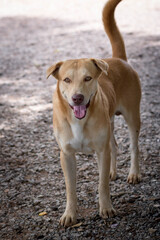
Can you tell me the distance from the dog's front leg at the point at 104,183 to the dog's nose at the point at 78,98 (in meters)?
0.65

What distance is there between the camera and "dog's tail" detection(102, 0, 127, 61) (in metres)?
4.40

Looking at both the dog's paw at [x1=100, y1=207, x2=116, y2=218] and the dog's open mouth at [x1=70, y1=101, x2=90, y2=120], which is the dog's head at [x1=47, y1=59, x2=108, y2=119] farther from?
the dog's paw at [x1=100, y1=207, x2=116, y2=218]

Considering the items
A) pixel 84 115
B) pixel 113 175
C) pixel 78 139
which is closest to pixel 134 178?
pixel 113 175

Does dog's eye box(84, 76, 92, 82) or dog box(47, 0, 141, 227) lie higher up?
dog's eye box(84, 76, 92, 82)

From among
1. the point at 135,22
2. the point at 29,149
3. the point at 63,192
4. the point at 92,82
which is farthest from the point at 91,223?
the point at 135,22

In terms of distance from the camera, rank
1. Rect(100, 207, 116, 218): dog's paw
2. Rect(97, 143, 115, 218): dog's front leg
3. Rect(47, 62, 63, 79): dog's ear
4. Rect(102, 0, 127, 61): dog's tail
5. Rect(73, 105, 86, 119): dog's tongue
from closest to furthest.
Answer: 1. Rect(73, 105, 86, 119): dog's tongue
2. Rect(47, 62, 63, 79): dog's ear
3. Rect(97, 143, 115, 218): dog's front leg
4. Rect(100, 207, 116, 218): dog's paw
5. Rect(102, 0, 127, 61): dog's tail

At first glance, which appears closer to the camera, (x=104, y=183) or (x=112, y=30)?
(x=104, y=183)

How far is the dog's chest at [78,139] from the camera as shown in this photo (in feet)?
11.6

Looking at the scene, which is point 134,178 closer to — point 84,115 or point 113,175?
point 113,175

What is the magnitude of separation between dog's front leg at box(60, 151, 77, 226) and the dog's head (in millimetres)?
597

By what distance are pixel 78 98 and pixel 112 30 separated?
167 centimetres

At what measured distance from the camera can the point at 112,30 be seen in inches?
180

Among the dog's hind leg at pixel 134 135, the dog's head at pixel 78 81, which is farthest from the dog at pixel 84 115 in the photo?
the dog's hind leg at pixel 134 135

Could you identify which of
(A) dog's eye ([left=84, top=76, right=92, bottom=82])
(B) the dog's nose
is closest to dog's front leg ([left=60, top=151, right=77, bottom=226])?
(B) the dog's nose
